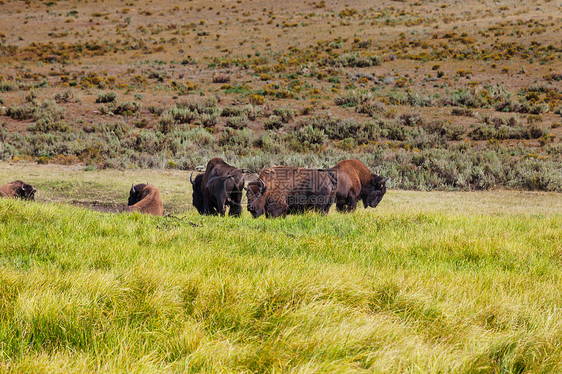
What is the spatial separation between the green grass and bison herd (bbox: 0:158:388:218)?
11.1 ft

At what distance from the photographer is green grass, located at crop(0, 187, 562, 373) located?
6.75 ft

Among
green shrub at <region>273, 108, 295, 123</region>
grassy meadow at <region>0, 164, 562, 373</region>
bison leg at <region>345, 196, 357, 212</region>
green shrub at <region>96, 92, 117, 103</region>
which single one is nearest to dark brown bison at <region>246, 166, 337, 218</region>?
bison leg at <region>345, 196, 357, 212</region>

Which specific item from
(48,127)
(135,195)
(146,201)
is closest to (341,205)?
(146,201)

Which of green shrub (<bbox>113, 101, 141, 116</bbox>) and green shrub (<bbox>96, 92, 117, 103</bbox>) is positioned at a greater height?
green shrub (<bbox>96, 92, 117, 103</bbox>)

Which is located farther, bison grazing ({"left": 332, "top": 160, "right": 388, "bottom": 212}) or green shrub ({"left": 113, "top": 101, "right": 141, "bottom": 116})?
green shrub ({"left": 113, "top": 101, "right": 141, "bottom": 116})

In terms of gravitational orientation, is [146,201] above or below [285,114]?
below

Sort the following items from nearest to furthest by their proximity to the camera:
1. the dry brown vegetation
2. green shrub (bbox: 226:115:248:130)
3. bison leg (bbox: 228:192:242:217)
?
bison leg (bbox: 228:192:242:217), the dry brown vegetation, green shrub (bbox: 226:115:248:130)

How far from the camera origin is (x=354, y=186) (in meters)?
9.84

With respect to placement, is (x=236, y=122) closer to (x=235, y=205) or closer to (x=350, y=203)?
(x=350, y=203)

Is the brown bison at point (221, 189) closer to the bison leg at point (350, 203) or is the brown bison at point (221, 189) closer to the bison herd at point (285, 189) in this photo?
the bison herd at point (285, 189)

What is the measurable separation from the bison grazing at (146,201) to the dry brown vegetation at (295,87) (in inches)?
279

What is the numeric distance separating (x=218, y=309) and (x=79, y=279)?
3.58 feet

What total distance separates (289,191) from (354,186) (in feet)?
6.70

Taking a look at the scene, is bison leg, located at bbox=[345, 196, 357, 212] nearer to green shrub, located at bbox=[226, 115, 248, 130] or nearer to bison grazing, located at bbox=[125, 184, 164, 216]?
bison grazing, located at bbox=[125, 184, 164, 216]
